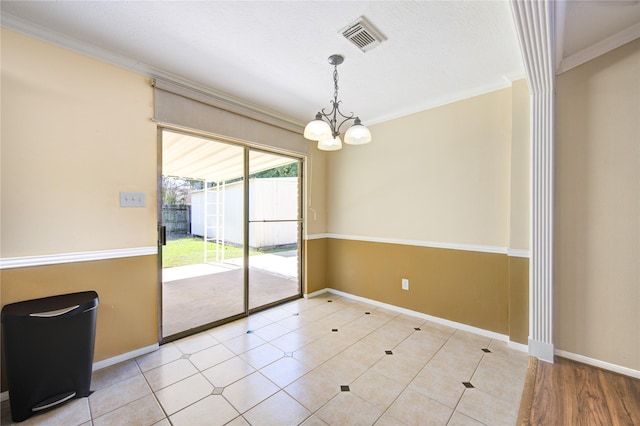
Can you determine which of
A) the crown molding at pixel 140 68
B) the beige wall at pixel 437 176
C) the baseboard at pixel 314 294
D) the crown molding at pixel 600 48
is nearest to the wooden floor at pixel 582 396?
the beige wall at pixel 437 176

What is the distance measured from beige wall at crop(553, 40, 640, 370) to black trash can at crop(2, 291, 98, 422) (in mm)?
3910

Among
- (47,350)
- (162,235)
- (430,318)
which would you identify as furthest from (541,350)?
(47,350)

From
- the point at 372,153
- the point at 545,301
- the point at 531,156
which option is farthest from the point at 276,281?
the point at 531,156

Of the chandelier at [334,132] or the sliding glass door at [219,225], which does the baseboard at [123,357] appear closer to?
the sliding glass door at [219,225]

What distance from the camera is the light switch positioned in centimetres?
232

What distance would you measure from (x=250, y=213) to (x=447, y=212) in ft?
8.24

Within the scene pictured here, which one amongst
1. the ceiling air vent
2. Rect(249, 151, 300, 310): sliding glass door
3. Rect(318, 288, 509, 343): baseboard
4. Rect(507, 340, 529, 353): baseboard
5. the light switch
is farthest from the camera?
Rect(249, 151, 300, 310): sliding glass door

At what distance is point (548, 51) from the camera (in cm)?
180

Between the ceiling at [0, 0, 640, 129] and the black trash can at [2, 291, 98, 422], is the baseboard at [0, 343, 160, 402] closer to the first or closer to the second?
the black trash can at [2, 291, 98, 422]

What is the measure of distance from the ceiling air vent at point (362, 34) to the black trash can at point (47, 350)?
281cm

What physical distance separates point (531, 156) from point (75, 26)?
12.9 ft

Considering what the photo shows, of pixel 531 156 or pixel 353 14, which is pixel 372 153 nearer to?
pixel 531 156

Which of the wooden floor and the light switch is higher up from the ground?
the light switch

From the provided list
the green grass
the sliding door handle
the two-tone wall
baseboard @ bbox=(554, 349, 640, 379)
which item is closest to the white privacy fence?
the green grass
